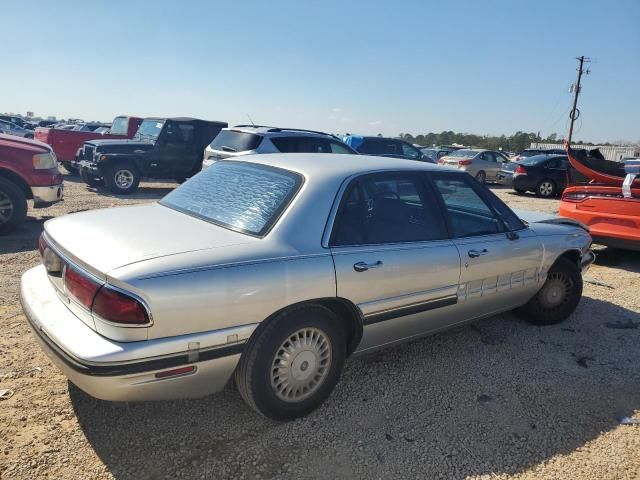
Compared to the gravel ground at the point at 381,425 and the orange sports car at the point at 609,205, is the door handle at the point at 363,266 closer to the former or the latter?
the gravel ground at the point at 381,425

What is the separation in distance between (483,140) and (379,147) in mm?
63128

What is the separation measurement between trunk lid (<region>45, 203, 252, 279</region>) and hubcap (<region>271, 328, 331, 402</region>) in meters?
0.67

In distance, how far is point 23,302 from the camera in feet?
9.54

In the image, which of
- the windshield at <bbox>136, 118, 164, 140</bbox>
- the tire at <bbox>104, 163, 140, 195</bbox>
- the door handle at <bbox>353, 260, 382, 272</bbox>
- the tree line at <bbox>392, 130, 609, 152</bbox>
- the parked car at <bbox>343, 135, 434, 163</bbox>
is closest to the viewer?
the door handle at <bbox>353, 260, 382, 272</bbox>

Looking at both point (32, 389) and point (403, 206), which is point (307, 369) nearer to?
point (403, 206)

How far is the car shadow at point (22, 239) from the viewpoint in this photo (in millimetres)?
6316

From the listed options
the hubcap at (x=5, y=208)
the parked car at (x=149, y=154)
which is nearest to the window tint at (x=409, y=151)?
the parked car at (x=149, y=154)

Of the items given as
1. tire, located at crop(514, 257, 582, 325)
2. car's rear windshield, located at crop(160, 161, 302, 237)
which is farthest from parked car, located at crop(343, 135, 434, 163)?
car's rear windshield, located at crop(160, 161, 302, 237)

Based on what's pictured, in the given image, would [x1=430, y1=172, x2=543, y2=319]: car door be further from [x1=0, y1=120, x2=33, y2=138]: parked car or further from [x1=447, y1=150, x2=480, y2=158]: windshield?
[x1=0, y1=120, x2=33, y2=138]: parked car

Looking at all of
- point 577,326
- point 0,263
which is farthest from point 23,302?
point 577,326

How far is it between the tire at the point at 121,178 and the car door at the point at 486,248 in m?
10.1

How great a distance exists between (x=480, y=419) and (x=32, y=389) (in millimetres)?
2846

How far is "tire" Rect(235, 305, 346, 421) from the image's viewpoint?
2611 mm

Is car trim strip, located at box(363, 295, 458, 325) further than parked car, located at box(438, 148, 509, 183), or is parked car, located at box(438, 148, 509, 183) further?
parked car, located at box(438, 148, 509, 183)
